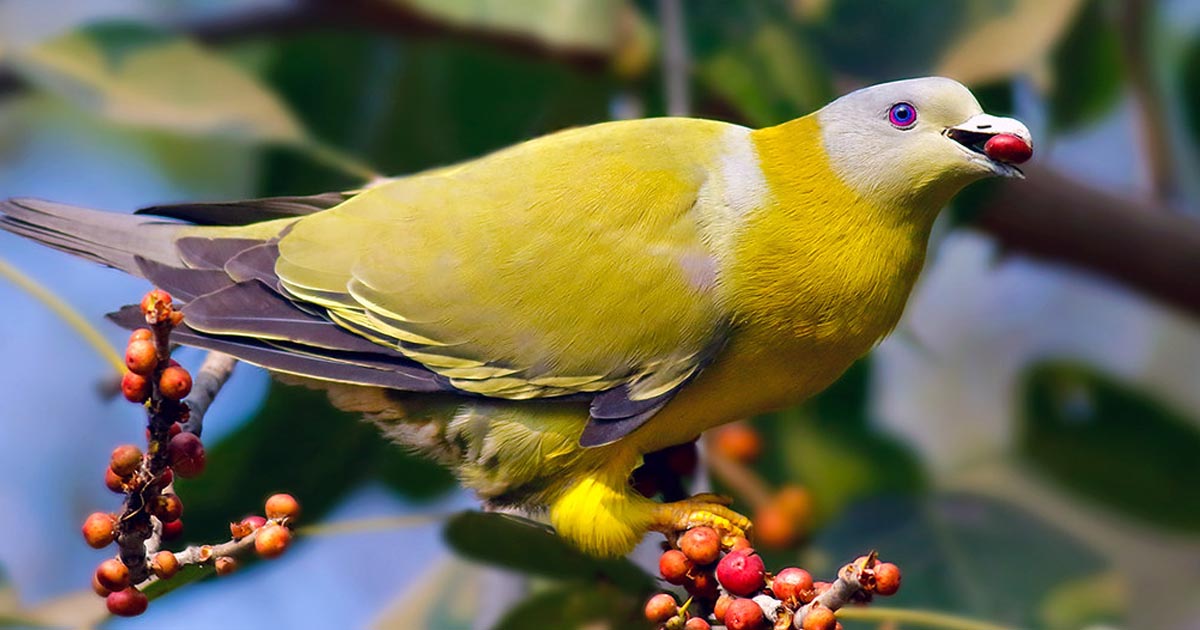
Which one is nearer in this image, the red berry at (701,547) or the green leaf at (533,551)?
the red berry at (701,547)

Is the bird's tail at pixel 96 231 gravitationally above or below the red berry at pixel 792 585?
above

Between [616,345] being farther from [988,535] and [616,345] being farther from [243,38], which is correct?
[243,38]

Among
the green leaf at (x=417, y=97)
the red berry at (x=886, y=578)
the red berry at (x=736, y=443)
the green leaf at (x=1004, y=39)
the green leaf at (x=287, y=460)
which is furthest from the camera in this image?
the green leaf at (x=417, y=97)

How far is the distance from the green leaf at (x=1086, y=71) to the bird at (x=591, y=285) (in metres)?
1.21

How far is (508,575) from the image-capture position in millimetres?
2441

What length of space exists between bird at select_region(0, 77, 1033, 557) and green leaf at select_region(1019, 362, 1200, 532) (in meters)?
1.30

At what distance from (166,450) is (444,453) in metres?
0.71

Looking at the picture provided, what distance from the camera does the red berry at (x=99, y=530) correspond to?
4.57ft

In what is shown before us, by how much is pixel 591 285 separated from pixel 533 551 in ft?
1.43

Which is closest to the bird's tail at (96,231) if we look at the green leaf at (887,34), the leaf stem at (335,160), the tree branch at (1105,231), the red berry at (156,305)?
the leaf stem at (335,160)

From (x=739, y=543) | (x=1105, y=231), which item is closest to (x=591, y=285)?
(x=739, y=543)

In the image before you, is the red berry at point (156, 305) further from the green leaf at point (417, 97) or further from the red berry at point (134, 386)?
the green leaf at point (417, 97)

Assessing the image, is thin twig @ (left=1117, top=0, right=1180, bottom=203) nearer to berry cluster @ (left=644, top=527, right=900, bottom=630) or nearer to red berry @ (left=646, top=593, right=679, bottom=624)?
berry cluster @ (left=644, top=527, right=900, bottom=630)

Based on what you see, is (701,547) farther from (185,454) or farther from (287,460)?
(287,460)
